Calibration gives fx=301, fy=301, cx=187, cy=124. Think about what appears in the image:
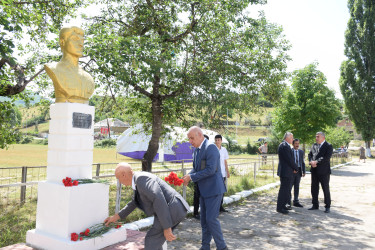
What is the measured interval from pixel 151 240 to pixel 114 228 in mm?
1833

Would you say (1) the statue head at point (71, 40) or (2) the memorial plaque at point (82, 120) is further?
(1) the statue head at point (71, 40)

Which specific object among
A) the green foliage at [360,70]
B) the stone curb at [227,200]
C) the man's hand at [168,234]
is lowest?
the stone curb at [227,200]

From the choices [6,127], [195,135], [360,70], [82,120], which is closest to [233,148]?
[360,70]

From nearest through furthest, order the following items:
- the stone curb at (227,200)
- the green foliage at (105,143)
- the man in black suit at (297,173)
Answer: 1. the stone curb at (227,200)
2. the man in black suit at (297,173)
3. the green foliage at (105,143)

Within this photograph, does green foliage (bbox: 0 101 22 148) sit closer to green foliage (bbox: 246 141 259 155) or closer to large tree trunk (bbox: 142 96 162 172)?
large tree trunk (bbox: 142 96 162 172)

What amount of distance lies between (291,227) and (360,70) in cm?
4407

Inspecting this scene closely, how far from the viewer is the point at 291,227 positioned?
6652 millimetres

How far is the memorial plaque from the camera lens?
4.75 metres

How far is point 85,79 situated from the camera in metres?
4.97

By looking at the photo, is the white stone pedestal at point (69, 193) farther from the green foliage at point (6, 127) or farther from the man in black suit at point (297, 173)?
the man in black suit at point (297, 173)

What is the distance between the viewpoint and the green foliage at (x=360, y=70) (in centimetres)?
4216

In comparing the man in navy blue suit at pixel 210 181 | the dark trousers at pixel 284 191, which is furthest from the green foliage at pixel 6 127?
the dark trousers at pixel 284 191

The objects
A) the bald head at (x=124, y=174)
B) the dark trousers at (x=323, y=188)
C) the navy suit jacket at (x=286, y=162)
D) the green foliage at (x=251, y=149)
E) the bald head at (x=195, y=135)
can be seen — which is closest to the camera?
the bald head at (x=124, y=174)

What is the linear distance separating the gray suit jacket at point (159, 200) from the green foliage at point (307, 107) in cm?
1815
